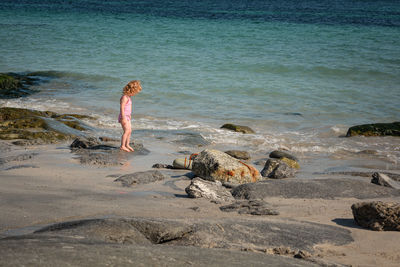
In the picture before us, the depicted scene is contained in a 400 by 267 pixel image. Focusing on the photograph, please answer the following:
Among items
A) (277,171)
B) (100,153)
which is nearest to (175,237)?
(277,171)

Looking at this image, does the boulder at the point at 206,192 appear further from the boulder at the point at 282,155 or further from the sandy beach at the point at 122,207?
the boulder at the point at 282,155

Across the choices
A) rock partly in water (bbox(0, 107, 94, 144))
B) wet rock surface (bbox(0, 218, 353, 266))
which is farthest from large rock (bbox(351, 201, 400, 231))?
rock partly in water (bbox(0, 107, 94, 144))

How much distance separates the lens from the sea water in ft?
33.6

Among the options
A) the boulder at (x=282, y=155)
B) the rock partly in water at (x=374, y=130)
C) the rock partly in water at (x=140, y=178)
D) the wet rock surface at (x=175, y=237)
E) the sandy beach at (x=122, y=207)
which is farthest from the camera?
the rock partly in water at (x=374, y=130)

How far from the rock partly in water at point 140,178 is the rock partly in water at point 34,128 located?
3031 mm

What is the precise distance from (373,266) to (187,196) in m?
2.38

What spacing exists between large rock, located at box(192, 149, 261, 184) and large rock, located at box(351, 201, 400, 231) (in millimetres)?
2089

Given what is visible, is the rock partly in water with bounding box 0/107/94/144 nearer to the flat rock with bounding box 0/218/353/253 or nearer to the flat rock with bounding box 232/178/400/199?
the flat rock with bounding box 232/178/400/199

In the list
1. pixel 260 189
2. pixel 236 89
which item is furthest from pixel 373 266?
pixel 236 89

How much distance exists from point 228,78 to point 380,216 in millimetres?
13960

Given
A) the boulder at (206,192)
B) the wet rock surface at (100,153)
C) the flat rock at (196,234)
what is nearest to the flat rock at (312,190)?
the boulder at (206,192)

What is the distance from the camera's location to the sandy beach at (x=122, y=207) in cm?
345

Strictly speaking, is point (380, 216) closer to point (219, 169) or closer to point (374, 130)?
point (219, 169)

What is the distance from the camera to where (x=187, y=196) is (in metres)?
5.20
